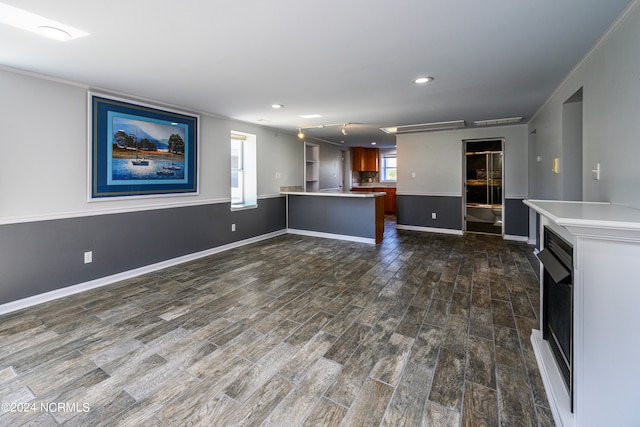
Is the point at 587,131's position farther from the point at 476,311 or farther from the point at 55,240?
the point at 55,240

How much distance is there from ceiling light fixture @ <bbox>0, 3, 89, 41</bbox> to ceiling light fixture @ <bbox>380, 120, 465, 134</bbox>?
16.4 ft

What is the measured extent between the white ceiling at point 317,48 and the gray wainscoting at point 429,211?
2.74m

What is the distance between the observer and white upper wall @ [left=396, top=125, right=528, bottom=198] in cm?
571

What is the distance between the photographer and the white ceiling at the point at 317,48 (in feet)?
5.97

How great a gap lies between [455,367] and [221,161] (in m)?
4.35

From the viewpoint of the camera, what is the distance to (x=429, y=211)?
6617 millimetres

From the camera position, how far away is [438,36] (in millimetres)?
2146

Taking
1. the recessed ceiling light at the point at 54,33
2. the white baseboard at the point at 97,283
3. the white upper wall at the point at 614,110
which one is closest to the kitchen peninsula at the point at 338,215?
the white baseboard at the point at 97,283

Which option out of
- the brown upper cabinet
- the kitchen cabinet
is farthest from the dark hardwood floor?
the brown upper cabinet

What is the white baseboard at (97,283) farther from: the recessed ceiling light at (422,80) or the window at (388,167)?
the window at (388,167)

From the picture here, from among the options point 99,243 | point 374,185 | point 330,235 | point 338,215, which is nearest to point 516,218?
point 338,215

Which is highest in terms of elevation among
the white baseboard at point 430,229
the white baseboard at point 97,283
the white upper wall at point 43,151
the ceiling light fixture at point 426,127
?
the ceiling light fixture at point 426,127

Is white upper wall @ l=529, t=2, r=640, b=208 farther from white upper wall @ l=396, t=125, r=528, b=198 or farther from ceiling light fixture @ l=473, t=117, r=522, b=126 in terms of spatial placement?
white upper wall @ l=396, t=125, r=528, b=198

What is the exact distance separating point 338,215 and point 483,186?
317cm
